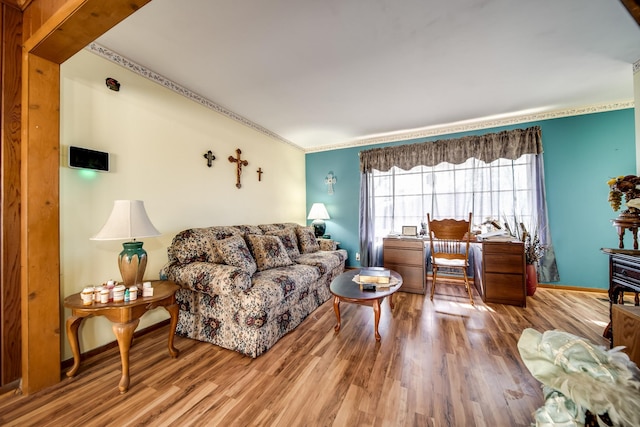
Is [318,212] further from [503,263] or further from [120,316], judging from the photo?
[120,316]

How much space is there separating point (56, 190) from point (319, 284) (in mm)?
2361

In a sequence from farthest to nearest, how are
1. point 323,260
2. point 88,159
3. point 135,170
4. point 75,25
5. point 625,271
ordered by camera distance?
point 323,260, point 135,170, point 88,159, point 625,271, point 75,25

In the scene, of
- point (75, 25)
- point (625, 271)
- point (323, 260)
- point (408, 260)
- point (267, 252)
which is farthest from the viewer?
point (408, 260)

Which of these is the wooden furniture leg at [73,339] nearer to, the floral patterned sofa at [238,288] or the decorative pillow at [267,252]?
the floral patterned sofa at [238,288]

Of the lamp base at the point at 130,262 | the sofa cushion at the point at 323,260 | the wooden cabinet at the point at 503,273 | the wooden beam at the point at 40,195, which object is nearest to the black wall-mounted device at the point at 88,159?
the wooden beam at the point at 40,195

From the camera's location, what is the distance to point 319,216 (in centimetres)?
429

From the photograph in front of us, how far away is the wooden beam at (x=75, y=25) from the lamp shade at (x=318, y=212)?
10.9 ft

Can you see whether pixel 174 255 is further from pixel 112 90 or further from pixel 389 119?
pixel 389 119

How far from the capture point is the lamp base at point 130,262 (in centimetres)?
164

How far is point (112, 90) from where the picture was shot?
6.46ft

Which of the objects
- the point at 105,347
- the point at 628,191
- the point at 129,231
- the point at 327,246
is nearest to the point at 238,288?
the point at 129,231

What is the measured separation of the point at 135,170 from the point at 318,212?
2.78 meters

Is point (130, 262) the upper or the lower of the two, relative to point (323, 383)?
upper

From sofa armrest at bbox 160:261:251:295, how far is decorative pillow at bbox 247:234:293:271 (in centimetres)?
56
